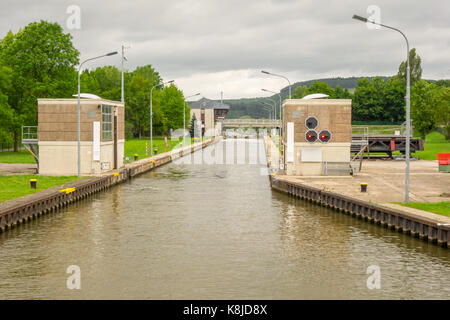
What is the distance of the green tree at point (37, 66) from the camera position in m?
74.8

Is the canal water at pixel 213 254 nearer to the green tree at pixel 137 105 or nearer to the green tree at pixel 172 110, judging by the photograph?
the green tree at pixel 137 105

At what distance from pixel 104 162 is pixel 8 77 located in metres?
29.2

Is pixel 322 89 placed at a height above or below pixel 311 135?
above

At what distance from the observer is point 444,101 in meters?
114

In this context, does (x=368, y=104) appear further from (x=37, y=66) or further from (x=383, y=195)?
(x=383, y=195)

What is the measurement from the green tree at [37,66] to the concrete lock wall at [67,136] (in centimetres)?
2654

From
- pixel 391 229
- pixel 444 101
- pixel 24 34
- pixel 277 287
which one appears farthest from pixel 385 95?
pixel 277 287

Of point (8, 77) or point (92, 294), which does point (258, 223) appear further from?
point (8, 77)

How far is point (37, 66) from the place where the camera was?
7606cm

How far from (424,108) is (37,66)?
78.4 meters

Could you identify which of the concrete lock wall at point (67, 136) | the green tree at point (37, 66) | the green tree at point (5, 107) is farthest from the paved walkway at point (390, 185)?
the green tree at point (37, 66)

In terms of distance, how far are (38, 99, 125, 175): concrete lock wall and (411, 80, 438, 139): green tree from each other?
3305 inches

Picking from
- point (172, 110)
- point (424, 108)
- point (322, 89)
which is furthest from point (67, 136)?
point (322, 89)

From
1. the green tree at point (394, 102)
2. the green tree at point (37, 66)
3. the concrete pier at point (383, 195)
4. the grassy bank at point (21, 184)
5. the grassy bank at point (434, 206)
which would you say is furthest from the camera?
the green tree at point (394, 102)
